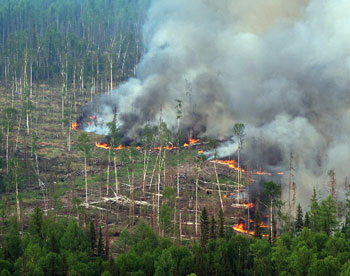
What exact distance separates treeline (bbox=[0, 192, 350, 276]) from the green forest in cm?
17

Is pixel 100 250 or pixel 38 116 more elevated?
pixel 38 116

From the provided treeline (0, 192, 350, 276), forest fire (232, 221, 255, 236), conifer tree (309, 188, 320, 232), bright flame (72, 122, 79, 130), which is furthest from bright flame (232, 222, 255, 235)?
bright flame (72, 122, 79, 130)

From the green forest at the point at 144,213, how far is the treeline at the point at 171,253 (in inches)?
6.9

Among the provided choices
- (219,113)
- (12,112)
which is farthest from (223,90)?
(12,112)

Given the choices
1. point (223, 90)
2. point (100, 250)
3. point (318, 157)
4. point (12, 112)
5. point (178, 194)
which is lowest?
point (100, 250)

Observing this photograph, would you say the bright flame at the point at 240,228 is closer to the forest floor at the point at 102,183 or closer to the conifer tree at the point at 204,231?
the forest floor at the point at 102,183

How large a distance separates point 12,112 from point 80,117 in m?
36.1

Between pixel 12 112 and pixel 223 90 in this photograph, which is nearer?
pixel 12 112

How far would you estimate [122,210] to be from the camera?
112625 millimetres

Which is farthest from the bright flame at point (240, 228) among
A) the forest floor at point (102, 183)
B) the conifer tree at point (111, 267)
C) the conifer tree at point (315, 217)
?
the conifer tree at point (111, 267)

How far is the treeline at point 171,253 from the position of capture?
7650 cm

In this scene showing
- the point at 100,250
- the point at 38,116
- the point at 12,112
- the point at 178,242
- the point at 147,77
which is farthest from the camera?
the point at 147,77

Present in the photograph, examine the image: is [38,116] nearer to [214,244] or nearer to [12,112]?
[12,112]

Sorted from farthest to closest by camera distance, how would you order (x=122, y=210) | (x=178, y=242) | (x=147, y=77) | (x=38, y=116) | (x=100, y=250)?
1. (x=147, y=77)
2. (x=38, y=116)
3. (x=122, y=210)
4. (x=178, y=242)
5. (x=100, y=250)
